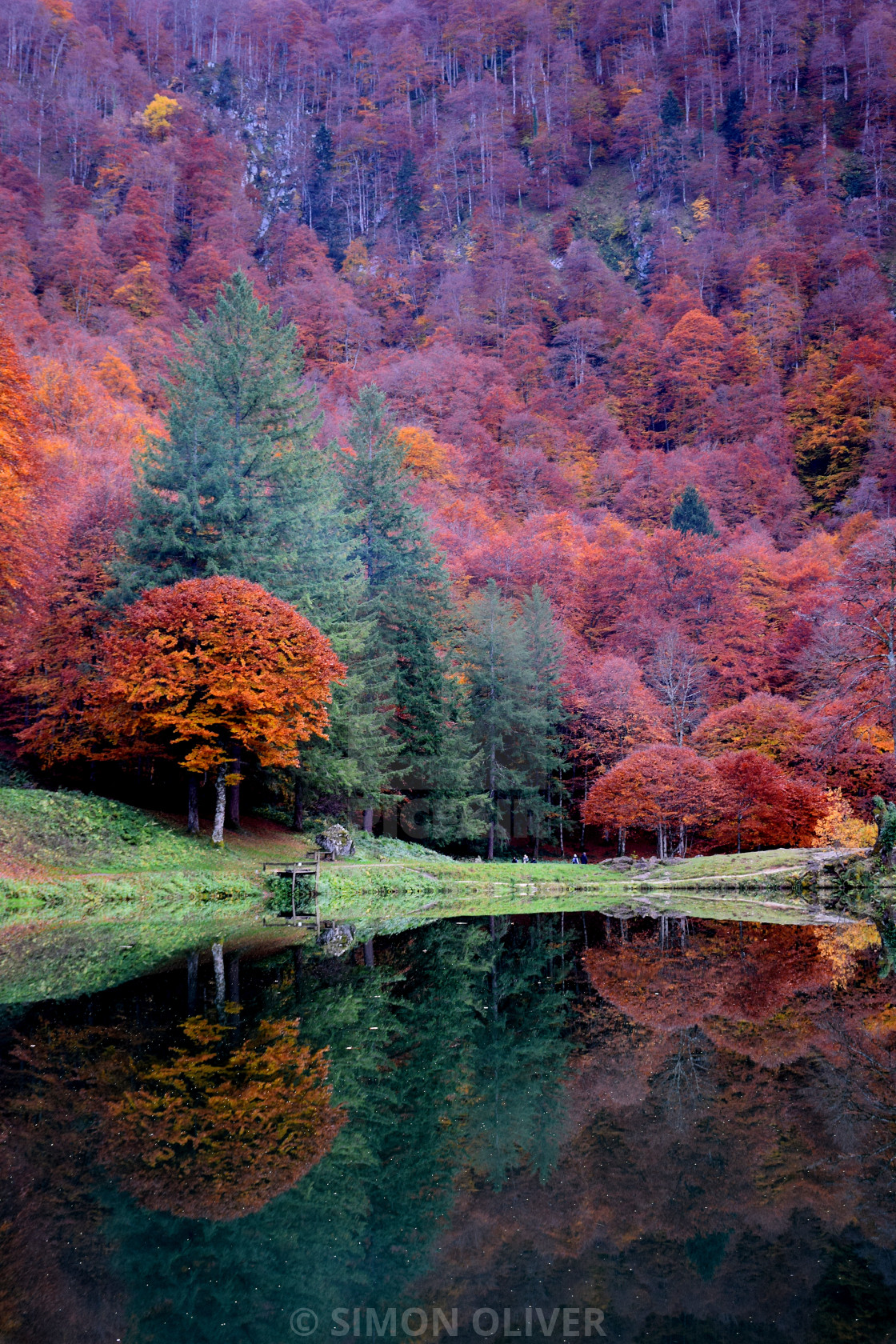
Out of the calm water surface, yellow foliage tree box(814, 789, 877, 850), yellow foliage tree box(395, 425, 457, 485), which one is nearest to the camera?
the calm water surface

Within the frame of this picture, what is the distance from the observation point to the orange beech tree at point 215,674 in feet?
78.6

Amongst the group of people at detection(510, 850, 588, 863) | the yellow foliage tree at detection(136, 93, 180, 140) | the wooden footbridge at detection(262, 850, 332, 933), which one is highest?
the yellow foliage tree at detection(136, 93, 180, 140)

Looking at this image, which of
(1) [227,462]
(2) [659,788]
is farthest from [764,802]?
(1) [227,462]

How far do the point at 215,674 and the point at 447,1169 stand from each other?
19.0 metres

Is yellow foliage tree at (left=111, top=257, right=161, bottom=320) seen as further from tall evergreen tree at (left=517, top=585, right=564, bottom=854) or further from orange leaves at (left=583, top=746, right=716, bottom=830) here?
orange leaves at (left=583, top=746, right=716, bottom=830)

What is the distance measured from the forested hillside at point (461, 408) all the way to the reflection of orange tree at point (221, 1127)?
16.0 meters

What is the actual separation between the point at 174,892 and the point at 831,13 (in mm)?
171432

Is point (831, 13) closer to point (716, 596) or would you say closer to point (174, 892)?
point (716, 596)

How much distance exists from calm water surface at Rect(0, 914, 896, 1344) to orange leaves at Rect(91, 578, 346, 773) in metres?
13.2

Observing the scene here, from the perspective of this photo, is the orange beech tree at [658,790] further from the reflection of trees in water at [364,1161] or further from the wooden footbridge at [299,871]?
the reflection of trees in water at [364,1161]

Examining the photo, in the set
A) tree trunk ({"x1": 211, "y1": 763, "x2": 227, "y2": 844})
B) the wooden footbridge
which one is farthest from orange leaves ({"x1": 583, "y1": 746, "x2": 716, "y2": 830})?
tree trunk ({"x1": 211, "y1": 763, "x2": 227, "y2": 844})

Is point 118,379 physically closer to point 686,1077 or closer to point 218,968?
point 218,968

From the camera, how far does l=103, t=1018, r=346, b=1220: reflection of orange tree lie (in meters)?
5.87

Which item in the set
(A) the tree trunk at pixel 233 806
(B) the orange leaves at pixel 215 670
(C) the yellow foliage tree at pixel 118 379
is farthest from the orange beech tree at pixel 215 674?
(C) the yellow foliage tree at pixel 118 379
